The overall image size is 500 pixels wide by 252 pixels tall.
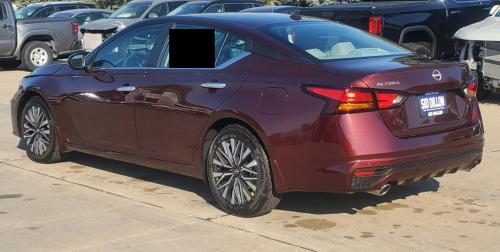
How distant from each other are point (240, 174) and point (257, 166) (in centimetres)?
21

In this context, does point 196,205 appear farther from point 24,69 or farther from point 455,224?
point 24,69

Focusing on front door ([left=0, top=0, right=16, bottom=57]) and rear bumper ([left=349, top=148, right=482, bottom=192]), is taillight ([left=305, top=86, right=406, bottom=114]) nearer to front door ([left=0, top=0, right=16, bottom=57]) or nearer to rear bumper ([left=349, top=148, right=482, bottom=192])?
rear bumper ([left=349, top=148, right=482, bottom=192])

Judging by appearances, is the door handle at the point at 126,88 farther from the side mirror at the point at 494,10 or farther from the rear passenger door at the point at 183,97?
the side mirror at the point at 494,10

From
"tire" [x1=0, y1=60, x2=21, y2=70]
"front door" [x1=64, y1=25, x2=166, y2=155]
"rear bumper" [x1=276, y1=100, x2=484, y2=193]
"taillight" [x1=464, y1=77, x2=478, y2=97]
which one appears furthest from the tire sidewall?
"tire" [x1=0, y1=60, x2=21, y2=70]

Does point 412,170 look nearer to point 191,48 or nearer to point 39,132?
point 191,48

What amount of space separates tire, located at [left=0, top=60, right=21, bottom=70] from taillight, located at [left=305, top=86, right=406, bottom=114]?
17.4 metres

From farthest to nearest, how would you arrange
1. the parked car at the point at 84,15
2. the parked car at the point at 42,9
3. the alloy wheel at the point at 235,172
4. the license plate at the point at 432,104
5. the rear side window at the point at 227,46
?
the parked car at the point at 42,9 → the parked car at the point at 84,15 → the rear side window at the point at 227,46 → the alloy wheel at the point at 235,172 → the license plate at the point at 432,104

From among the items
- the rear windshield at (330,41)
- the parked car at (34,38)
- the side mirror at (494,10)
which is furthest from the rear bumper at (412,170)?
the parked car at (34,38)

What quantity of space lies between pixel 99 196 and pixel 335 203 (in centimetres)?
207

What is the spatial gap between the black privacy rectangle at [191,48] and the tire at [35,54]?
1351cm

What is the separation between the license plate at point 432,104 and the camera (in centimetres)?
512

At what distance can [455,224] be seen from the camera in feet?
17.2

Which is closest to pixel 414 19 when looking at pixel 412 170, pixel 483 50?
pixel 483 50

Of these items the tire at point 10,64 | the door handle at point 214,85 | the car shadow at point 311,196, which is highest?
the door handle at point 214,85
